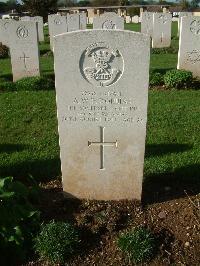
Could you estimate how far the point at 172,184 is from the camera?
517 centimetres

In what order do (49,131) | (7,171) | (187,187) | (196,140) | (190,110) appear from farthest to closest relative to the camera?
(190,110) → (49,131) → (196,140) → (7,171) → (187,187)

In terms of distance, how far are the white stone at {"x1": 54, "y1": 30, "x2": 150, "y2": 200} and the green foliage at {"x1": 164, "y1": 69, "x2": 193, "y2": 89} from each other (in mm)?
5973

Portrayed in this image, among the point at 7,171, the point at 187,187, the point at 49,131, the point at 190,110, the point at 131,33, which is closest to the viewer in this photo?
the point at 131,33

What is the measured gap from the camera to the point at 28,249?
393cm

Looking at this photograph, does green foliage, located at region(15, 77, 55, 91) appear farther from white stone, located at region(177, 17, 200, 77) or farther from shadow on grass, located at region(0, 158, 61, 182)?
shadow on grass, located at region(0, 158, 61, 182)

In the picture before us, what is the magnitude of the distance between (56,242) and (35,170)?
1.84 m

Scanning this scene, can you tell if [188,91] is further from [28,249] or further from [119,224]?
[28,249]

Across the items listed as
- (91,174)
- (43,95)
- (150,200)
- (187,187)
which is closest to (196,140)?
(187,187)

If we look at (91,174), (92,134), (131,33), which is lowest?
(91,174)

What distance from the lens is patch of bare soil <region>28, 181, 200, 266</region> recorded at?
3.86 m

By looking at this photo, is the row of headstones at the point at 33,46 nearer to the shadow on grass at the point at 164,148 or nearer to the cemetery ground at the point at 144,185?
the cemetery ground at the point at 144,185

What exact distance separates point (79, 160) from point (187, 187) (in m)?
1.49

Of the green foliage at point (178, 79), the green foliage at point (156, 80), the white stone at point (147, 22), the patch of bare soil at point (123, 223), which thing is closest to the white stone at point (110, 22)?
the green foliage at point (156, 80)

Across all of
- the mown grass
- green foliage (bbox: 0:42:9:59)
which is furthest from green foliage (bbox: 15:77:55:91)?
green foliage (bbox: 0:42:9:59)
